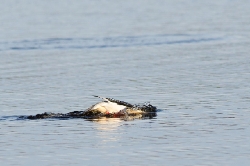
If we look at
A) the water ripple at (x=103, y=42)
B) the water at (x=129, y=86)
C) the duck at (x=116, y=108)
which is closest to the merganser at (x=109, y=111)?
the duck at (x=116, y=108)

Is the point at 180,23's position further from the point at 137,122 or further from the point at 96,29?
the point at 137,122

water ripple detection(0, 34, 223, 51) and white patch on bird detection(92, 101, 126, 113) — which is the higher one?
water ripple detection(0, 34, 223, 51)

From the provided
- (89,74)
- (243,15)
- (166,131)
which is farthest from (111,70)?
(243,15)

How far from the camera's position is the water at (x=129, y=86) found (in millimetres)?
17594

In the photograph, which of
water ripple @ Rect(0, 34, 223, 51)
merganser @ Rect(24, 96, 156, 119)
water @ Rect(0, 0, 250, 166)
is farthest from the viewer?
water ripple @ Rect(0, 34, 223, 51)

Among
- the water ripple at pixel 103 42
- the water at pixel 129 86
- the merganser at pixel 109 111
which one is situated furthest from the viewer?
the water ripple at pixel 103 42

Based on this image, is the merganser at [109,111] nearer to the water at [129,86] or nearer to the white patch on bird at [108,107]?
the white patch on bird at [108,107]

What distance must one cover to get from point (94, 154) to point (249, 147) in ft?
8.64

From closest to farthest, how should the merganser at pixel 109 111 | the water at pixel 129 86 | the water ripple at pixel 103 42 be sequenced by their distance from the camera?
the water at pixel 129 86 → the merganser at pixel 109 111 → the water ripple at pixel 103 42

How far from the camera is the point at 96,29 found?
4278 centimetres

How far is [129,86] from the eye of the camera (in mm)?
25406

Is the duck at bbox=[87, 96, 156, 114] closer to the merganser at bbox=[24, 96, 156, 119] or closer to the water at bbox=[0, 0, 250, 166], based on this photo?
the merganser at bbox=[24, 96, 156, 119]

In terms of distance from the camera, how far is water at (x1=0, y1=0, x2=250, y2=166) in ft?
57.7

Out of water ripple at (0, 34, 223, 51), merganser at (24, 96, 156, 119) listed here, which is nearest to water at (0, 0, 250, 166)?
water ripple at (0, 34, 223, 51)
